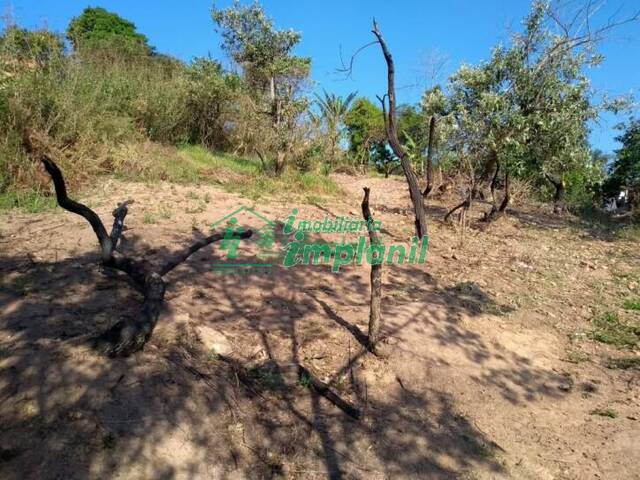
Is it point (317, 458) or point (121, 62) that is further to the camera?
point (121, 62)

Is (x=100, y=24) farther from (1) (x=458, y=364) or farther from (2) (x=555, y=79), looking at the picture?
(1) (x=458, y=364)

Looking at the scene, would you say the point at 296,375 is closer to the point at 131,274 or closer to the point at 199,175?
the point at 131,274

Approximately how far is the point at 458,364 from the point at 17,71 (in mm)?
7202

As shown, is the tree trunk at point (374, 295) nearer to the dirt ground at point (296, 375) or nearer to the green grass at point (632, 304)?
the dirt ground at point (296, 375)

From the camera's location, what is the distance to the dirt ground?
6.42ft

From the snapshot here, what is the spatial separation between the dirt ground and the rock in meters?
0.01

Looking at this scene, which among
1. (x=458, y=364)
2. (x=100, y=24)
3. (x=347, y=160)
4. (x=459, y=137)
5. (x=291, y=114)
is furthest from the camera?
(x=100, y=24)

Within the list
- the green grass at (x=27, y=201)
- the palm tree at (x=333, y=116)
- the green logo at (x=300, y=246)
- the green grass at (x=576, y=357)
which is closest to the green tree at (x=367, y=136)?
the palm tree at (x=333, y=116)

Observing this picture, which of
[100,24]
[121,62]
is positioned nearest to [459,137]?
[121,62]

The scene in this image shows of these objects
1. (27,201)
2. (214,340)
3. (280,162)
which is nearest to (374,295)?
(214,340)

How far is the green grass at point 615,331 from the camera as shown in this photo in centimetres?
363

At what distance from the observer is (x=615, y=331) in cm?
383

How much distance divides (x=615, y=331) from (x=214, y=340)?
3.37 m

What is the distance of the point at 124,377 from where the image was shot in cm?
217
